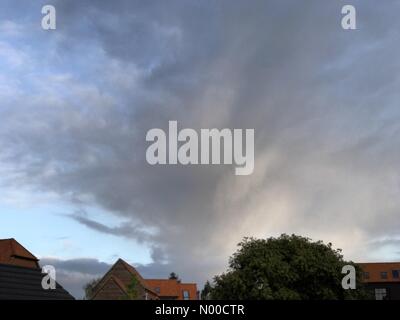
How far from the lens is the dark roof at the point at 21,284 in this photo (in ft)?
95.5

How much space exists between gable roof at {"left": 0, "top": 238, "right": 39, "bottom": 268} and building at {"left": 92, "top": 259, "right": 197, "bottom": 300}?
58.9 ft

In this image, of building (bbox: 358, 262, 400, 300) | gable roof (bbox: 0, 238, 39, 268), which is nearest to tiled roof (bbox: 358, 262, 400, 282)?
building (bbox: 358, 262, 400, 300)

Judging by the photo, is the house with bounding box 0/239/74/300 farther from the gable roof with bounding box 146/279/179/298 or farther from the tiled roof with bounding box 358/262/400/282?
the tiled roof with bounding box 358/262/400/282

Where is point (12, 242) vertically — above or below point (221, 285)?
above

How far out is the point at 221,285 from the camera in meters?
68.6

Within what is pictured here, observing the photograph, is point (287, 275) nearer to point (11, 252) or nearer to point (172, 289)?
point (11, 252)

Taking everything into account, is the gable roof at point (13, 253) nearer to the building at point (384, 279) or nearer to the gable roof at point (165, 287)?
the gable roof at point (165, 287)

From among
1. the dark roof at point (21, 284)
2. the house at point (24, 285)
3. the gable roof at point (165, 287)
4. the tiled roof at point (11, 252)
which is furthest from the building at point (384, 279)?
the dark roof at point (21, 284)

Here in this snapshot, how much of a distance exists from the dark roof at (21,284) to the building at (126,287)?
45.8m

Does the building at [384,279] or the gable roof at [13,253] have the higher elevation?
the gable roof at [13,253]
